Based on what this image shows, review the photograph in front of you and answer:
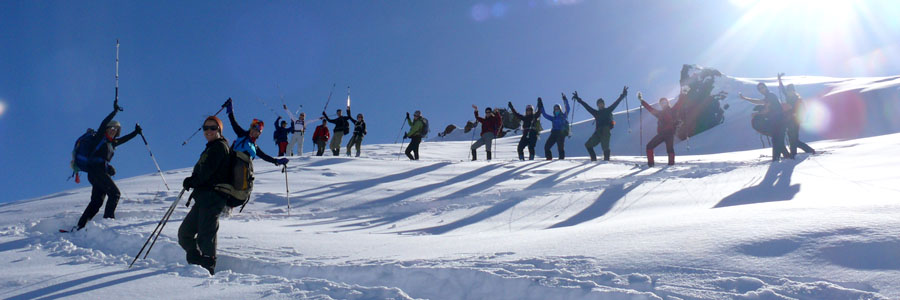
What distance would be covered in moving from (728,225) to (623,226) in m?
0.95

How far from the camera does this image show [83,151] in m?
6.72

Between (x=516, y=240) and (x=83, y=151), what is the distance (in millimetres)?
5793

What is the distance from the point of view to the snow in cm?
298

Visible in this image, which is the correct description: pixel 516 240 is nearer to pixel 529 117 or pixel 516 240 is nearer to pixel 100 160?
pixel 100 160

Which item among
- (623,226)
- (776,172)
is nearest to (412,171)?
(776,172)

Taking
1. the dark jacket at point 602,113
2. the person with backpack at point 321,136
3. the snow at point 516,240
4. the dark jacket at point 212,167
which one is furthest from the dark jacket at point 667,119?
the person with backpack at point 321,136

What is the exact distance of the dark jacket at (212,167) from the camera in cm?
433

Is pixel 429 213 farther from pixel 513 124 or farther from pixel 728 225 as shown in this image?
pixel 513 124

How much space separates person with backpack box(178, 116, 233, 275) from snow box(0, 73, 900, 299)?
27 cm

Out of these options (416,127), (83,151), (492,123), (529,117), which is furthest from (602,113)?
(83,151)

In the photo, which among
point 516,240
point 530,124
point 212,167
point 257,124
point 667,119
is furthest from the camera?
point 530,124

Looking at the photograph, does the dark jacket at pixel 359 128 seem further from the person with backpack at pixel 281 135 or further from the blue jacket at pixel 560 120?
the blue jacket at pixel 560 120

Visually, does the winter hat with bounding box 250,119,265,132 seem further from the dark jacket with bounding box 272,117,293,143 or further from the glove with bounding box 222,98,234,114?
the dark jacket with bounding box 272,117,293,143

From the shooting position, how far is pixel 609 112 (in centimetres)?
1265
